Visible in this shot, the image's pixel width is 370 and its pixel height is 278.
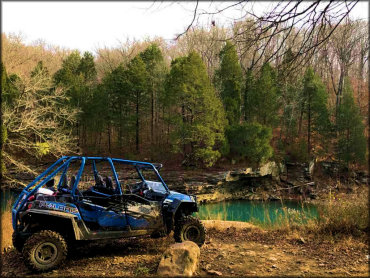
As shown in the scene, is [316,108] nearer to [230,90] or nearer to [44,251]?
[230,90]

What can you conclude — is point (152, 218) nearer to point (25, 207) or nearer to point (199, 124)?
point (25, 207)

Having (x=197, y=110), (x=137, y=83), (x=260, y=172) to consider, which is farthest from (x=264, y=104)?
(x=137, y=83)

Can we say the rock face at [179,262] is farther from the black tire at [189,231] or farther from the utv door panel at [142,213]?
the black tire at [189,231]

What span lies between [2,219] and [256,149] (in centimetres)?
2100

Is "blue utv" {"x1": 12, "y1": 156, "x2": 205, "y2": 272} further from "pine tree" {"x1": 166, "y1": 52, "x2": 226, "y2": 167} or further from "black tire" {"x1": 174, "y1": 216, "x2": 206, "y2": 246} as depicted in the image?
"pine tree" {"x1": 166, "y1": 52, "x2": 226, "y2": 167}

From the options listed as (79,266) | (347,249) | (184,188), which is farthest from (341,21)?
(184,188)

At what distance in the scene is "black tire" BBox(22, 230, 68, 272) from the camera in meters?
4.23

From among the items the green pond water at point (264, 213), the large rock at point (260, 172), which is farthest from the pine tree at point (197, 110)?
the green pond water at point (264, 213)

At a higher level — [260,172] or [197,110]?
[197,110]

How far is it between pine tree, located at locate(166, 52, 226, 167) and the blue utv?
2029 cm

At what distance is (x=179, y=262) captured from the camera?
13.5 feet

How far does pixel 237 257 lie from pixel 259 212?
1422 cm

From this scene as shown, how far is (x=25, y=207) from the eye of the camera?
4.51m

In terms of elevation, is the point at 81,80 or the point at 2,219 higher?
the point at 81,80
